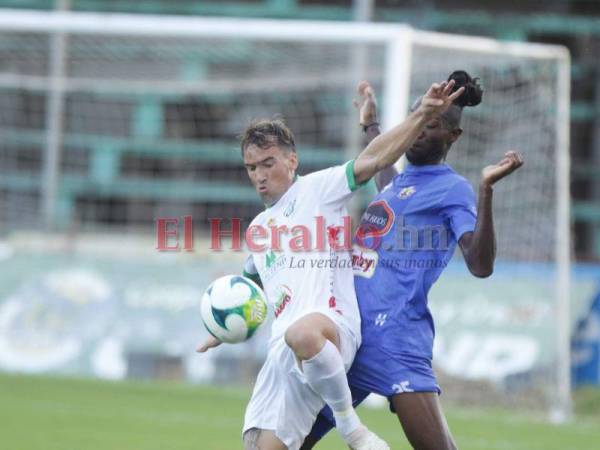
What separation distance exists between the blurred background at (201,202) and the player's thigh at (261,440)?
3.76 meters

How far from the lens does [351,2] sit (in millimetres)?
25953

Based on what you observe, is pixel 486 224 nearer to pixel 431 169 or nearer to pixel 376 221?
pixel 431 169

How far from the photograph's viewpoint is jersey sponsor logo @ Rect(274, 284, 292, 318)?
5.68m

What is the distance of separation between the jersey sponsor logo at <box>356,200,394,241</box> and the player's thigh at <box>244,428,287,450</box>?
1.07 metres

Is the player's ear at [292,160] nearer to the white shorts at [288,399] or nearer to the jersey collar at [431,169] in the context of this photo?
the jersey collar at [431,169]

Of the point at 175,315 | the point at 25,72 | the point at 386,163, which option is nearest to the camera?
the point at 386,163

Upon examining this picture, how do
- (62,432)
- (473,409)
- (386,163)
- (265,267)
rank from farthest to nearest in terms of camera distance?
(473,409) < (62,432) < (265,267) < (386,163)

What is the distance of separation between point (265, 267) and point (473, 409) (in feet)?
28.2

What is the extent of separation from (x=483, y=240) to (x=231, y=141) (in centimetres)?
1403

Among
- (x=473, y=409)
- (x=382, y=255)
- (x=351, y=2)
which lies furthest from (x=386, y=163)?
(x=351, y=2)

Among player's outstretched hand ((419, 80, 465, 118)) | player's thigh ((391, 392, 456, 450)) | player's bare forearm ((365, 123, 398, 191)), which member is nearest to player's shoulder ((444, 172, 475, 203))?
player's outstretched hand ((419, 80, 465, 118))

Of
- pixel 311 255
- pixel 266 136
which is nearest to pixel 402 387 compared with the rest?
pixel 311 255

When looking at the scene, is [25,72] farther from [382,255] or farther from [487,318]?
[382,255]

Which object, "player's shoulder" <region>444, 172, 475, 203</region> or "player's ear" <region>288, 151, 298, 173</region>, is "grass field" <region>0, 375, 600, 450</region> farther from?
"player's shoulder" <region>444, 172, 475, 203</region>
